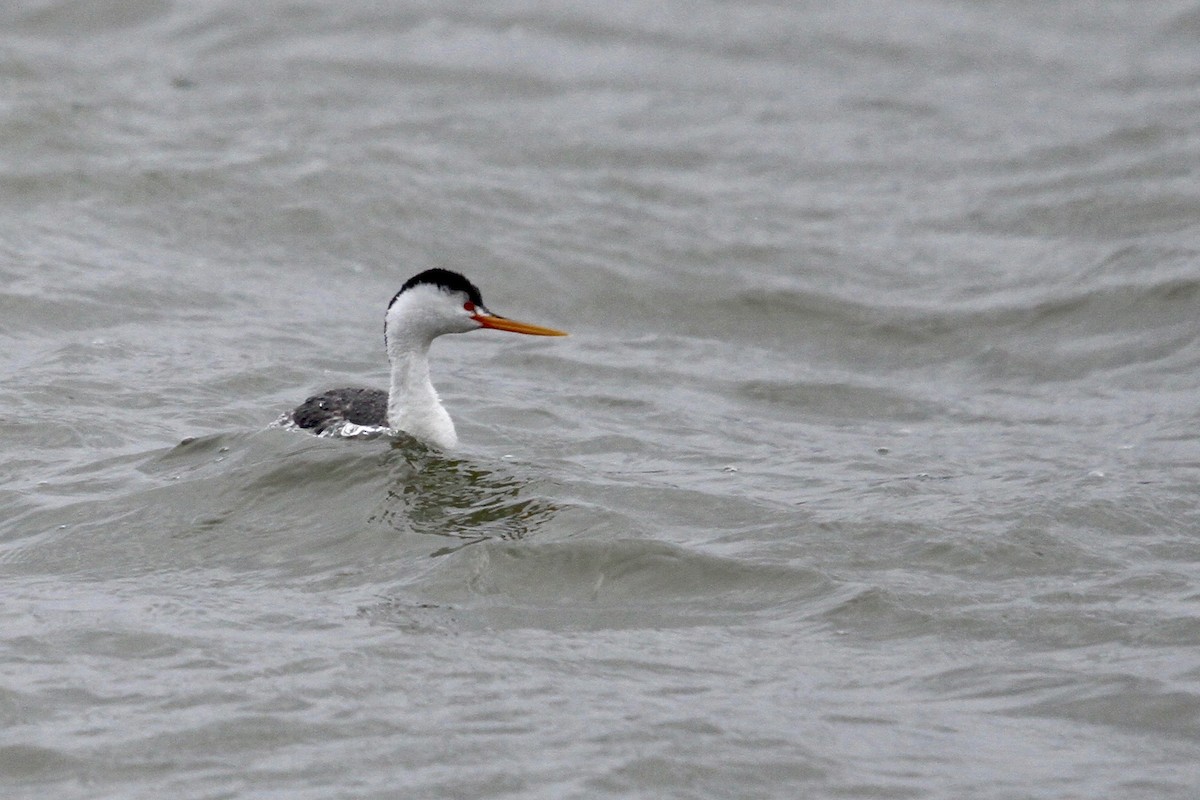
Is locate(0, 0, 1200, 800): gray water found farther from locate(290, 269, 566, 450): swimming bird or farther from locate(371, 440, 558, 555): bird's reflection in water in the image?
locate(290, 269, 566, 450): swimming bird

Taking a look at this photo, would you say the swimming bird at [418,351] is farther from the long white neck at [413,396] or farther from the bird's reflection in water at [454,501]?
the bird's reflection in water at [454,501]

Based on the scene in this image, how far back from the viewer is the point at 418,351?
34.0 ft

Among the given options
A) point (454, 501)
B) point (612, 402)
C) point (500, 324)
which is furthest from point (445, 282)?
point (612, 402)

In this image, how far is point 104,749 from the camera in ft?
23.4

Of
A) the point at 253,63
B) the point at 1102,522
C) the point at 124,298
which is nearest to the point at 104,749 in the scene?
the point at 1102,522

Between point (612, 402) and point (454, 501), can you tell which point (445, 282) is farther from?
point (612, 402)

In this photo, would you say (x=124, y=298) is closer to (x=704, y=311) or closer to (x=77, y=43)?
(x=704, y=311)

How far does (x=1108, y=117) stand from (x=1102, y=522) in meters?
10.2

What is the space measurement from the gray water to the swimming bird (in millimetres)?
211

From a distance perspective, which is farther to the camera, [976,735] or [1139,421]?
[1139,421]

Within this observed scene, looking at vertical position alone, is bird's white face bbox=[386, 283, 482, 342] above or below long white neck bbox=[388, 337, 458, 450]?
above

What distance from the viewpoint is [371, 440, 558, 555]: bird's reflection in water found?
9508 mm

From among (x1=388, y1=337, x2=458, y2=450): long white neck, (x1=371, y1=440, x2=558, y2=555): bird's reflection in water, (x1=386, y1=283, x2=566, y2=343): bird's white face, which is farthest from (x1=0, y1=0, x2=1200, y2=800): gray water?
(x1=386, y1=283, x2=566, y2=343): bird's white face

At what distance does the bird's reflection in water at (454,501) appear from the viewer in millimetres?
9508
